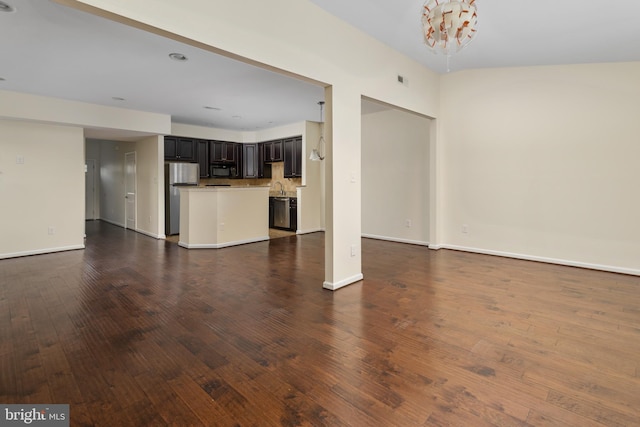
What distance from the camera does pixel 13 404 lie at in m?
1.81

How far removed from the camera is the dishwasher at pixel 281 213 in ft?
27.2

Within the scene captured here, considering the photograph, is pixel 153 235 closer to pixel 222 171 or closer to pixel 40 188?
pixel 40 188

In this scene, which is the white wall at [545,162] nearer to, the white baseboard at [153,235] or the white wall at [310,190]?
the white wall at [310,190]

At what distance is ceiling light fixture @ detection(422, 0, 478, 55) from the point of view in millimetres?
2012

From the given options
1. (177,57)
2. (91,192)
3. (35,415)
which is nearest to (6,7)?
(177,57)

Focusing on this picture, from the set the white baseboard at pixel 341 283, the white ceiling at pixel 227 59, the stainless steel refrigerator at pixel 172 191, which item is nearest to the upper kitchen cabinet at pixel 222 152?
the stainless steel refrigerator at pixel 172 191

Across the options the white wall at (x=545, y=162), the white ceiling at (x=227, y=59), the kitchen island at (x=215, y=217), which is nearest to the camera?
the white ceiling at (x=227, y=59)

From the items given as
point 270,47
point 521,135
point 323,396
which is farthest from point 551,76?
point 323,396

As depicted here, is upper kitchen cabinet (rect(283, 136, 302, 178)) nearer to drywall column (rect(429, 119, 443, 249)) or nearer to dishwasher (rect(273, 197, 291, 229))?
dishwasher (rect(273, 197, 291, 229))

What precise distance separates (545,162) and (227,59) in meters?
4.59

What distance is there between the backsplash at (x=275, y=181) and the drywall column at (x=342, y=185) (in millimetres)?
4684

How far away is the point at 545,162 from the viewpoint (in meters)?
4.84

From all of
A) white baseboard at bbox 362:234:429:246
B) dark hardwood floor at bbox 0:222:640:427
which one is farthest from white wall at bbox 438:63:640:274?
dark hardwood floor at bbox 0:222:640:427

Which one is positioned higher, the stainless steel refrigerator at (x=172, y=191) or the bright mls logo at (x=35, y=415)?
the stainless steel refrigerator at (x=172, y=191)
